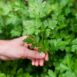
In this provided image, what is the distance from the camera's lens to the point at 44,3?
2.02 m

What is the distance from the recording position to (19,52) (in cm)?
207

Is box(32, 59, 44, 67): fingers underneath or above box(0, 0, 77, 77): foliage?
underneath

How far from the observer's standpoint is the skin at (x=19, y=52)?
2.04m

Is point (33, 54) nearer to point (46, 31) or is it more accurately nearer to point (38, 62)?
point (38, 62)

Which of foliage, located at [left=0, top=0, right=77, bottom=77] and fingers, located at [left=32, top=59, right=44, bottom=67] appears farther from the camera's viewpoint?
fingers, located at [left=32, top=59, right=44, bottom=67]

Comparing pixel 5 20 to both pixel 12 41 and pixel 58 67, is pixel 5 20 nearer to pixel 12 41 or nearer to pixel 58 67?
pixel 12 41

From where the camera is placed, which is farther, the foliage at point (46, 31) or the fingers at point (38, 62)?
the fingers at point (38, 62)

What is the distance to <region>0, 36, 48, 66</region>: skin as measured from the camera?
2.04 m

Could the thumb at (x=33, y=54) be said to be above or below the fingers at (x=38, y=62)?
above

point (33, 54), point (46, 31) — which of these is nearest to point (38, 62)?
point (33, 54)

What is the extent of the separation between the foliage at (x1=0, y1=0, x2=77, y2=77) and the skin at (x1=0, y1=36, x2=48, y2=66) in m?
0.06

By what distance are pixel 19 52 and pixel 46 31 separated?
0.89 feet

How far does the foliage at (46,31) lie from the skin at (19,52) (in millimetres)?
57

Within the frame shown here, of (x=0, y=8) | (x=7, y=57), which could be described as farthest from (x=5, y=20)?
(x=7, y=57)
